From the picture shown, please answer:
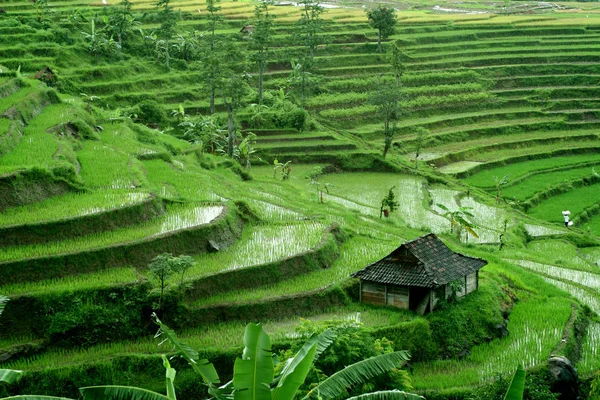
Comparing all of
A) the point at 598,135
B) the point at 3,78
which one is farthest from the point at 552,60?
the point at 3,78

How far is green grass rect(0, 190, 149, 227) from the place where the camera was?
13.1 meters

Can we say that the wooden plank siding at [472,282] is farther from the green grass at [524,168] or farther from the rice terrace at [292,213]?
the green grass at [524,168]

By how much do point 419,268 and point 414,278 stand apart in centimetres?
20

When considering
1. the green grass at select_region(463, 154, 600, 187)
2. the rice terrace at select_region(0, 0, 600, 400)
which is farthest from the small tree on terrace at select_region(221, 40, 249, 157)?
the green grass at select_region(463, 154, 600, 187)

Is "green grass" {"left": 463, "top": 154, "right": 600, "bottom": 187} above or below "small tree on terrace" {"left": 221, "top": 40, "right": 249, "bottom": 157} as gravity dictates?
below

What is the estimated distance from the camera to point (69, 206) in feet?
45.9

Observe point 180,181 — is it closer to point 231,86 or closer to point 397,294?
point 397,294

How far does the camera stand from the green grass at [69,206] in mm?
13078

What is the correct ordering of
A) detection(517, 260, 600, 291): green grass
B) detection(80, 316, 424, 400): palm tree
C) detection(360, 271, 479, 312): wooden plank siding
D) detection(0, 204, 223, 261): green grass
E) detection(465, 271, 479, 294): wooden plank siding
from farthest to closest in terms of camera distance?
detection(517, 260, 600, 291): green grass < detection(465, 271, 479, 294): wooden plank siding < detection(360, 271, 479, 312): wooden plank siding < detection(0, 204, 223, 261): green grass < detection(80, 316, 424, 400): palm tree

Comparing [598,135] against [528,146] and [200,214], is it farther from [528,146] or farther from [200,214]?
[200,214]

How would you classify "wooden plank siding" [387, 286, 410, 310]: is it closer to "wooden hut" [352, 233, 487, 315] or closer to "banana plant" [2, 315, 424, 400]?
"wooden hut" [352, 233, 487, 315]

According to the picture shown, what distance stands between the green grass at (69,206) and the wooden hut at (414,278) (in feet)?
14.5

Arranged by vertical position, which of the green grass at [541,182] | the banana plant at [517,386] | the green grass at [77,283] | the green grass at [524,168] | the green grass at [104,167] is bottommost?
the green grass at [541,182]

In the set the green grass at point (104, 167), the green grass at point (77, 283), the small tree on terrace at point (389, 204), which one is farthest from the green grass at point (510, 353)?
the green grass at point (104, 167)
